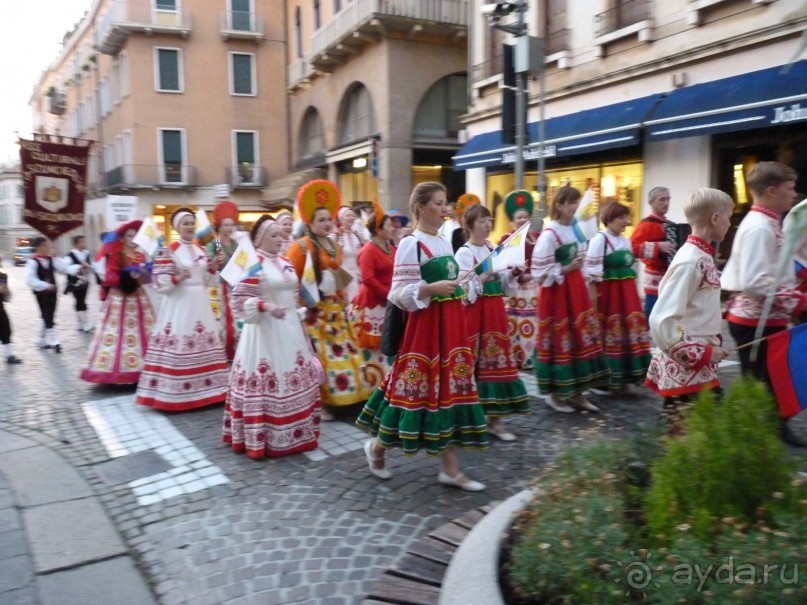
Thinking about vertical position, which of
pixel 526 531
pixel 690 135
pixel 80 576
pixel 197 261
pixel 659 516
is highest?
pixel 690 135

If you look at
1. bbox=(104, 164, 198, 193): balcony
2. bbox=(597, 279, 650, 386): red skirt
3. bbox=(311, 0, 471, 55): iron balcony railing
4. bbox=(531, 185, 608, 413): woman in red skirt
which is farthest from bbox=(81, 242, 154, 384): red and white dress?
bbox=(104, 164, 198, 193): balcony

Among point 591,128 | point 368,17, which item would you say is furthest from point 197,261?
point 368,17

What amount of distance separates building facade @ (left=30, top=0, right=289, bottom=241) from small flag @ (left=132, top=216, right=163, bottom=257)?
81.2ft

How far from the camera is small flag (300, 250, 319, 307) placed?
550 cm

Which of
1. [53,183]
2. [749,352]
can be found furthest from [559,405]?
[53,183]

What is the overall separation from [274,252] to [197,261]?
1835mm

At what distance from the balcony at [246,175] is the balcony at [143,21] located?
6342 mm

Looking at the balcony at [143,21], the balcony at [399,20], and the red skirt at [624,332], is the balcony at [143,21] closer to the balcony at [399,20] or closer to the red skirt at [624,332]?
the balcony at [399,20]

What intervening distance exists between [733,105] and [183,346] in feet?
26.4

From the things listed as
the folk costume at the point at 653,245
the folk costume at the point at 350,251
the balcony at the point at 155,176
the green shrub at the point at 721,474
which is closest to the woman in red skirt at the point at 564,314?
the folk costume at the point at 653,245

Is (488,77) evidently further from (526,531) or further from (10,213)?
(10,213)

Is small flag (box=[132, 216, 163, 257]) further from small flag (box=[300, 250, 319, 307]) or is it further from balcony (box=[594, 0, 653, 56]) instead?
balcony (box=[594, 0, 653, 56])

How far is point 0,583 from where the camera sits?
328cm

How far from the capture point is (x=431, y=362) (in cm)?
397
